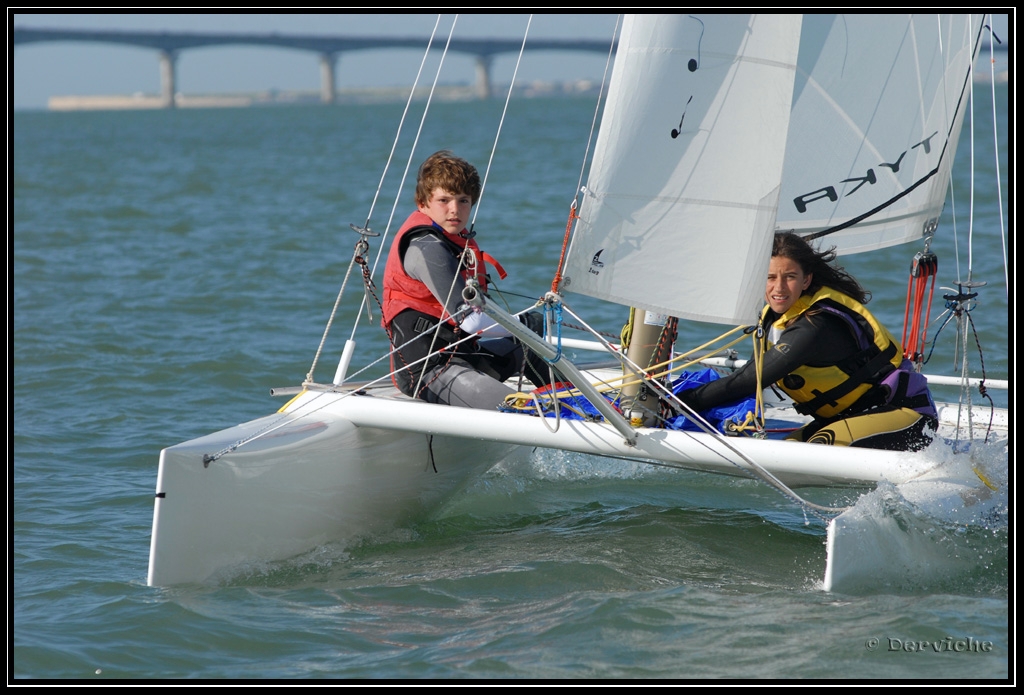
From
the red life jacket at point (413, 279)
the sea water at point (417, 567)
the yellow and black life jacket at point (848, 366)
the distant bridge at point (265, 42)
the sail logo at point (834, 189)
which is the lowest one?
the sea water at point (417, 567)

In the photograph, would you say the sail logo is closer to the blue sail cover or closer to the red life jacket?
the blue sail cover

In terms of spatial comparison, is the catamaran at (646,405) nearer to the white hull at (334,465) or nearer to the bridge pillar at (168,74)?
the white hull at (334,465)

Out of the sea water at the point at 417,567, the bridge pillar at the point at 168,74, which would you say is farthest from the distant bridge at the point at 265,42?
the sea water at the point at 417,567

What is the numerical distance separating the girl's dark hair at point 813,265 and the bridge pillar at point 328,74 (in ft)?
152

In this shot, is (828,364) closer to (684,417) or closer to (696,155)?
(684,417)

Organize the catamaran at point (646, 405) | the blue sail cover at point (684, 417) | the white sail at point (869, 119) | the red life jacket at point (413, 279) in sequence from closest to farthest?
the catamaran at point (646, 405), the blue sail cover at point (684, 417), the red life jacket at point (413, 279), the white sail at point (869, 119)

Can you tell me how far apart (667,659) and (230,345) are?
4.19 meters

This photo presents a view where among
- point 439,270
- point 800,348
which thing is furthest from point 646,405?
point 439,270

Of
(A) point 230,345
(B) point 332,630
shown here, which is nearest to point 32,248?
(A) point 230,345

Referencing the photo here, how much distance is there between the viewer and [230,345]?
6047mm

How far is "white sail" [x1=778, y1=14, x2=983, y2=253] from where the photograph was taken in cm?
353

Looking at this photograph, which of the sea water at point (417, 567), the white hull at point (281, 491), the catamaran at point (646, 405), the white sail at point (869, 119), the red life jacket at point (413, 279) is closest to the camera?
the sea water at point (417, 567)

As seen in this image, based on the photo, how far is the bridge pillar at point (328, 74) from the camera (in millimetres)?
50344

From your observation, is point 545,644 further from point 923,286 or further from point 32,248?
point 32,248
